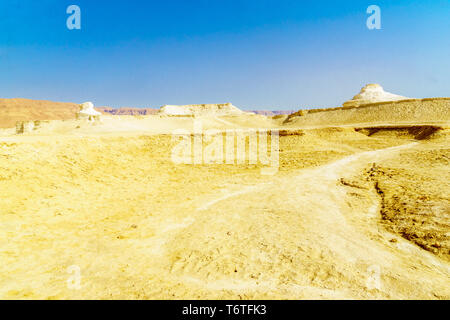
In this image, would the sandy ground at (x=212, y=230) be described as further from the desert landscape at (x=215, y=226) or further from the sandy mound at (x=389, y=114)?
the sandy mound at (x=389, y=114)

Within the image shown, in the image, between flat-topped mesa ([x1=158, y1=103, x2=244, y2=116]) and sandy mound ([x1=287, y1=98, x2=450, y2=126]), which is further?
flat-topped mesa ([x1=158, y1=103, x2=244, y2=116])

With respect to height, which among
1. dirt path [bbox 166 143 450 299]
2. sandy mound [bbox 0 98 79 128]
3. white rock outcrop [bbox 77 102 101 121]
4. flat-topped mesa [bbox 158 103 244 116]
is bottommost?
dirt path [bbox 166 143 450 299]

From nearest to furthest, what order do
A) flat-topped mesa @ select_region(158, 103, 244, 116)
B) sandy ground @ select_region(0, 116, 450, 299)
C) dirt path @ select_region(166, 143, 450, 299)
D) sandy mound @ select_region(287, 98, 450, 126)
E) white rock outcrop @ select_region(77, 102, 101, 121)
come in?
1. dirt path @ select_region(166, 143, 450, 299)
2. sandy ground @ select_region(0, 116, 450, 299)
3. sandy mound @ select_region(287, 98, 450, 126)
4. white rock outcrop @ select_region(77, 102, 101, 121)
5. flat-topped mesa @ select_region(158, 103, 244, 116)

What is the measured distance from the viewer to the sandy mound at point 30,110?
89750mm

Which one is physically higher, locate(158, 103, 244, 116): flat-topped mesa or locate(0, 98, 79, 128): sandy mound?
locate(0, 98, 79, 128): sandy mound

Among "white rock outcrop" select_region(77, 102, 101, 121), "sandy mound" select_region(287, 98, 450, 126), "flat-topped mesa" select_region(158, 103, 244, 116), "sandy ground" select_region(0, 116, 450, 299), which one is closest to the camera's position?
"sandy ground" select_region(0, 116, 450, 299)

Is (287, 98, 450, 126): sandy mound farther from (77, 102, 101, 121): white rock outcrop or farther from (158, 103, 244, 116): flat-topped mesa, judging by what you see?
(77, 102, 101, 121): white rock outcrop


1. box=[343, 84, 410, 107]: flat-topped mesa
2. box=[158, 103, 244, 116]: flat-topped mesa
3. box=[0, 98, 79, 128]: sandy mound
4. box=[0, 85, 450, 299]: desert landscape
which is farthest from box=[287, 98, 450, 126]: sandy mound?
box=[0, 98, 79, 128]: sandy mound

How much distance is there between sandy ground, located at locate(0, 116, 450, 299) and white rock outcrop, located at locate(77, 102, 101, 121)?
91.6 feet

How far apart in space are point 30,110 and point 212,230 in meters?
129

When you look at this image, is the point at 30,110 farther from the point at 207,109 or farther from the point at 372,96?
the point at 372,96

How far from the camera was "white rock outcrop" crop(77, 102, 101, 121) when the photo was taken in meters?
37.5

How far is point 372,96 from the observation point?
5925 centimetres

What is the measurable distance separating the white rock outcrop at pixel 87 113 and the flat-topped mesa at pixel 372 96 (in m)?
51.5
